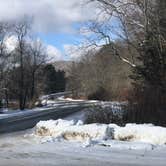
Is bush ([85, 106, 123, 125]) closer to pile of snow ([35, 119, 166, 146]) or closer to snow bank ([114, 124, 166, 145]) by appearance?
pile of snow ([35, 119, 166, 146])

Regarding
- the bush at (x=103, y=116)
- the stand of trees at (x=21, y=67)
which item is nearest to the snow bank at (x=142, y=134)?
the bush at (x=103, y=116)

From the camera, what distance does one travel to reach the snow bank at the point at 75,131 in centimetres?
1730

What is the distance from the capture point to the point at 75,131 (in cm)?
1795

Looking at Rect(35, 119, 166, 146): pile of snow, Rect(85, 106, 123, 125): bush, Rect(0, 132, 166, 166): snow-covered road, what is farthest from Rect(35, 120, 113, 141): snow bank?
Rect(85, 106, 123, 125): bush

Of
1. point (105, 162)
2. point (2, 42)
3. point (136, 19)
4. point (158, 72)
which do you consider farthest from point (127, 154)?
point (2, 42)

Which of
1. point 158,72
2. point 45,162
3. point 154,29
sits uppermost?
point 154,29

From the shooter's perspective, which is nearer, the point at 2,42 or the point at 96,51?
the point at 96,51

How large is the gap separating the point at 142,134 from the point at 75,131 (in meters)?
2.70

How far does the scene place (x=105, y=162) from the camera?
40.7 feet

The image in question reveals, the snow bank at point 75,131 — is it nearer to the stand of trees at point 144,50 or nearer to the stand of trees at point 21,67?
the stand of trees at point 144,50

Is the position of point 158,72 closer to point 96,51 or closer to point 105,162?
point 96,51

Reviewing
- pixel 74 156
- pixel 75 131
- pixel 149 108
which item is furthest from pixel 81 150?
pixel 149 108

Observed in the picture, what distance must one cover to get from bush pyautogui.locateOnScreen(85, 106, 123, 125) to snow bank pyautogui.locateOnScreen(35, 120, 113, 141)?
281 centimetres

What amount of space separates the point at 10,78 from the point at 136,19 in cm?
4134
